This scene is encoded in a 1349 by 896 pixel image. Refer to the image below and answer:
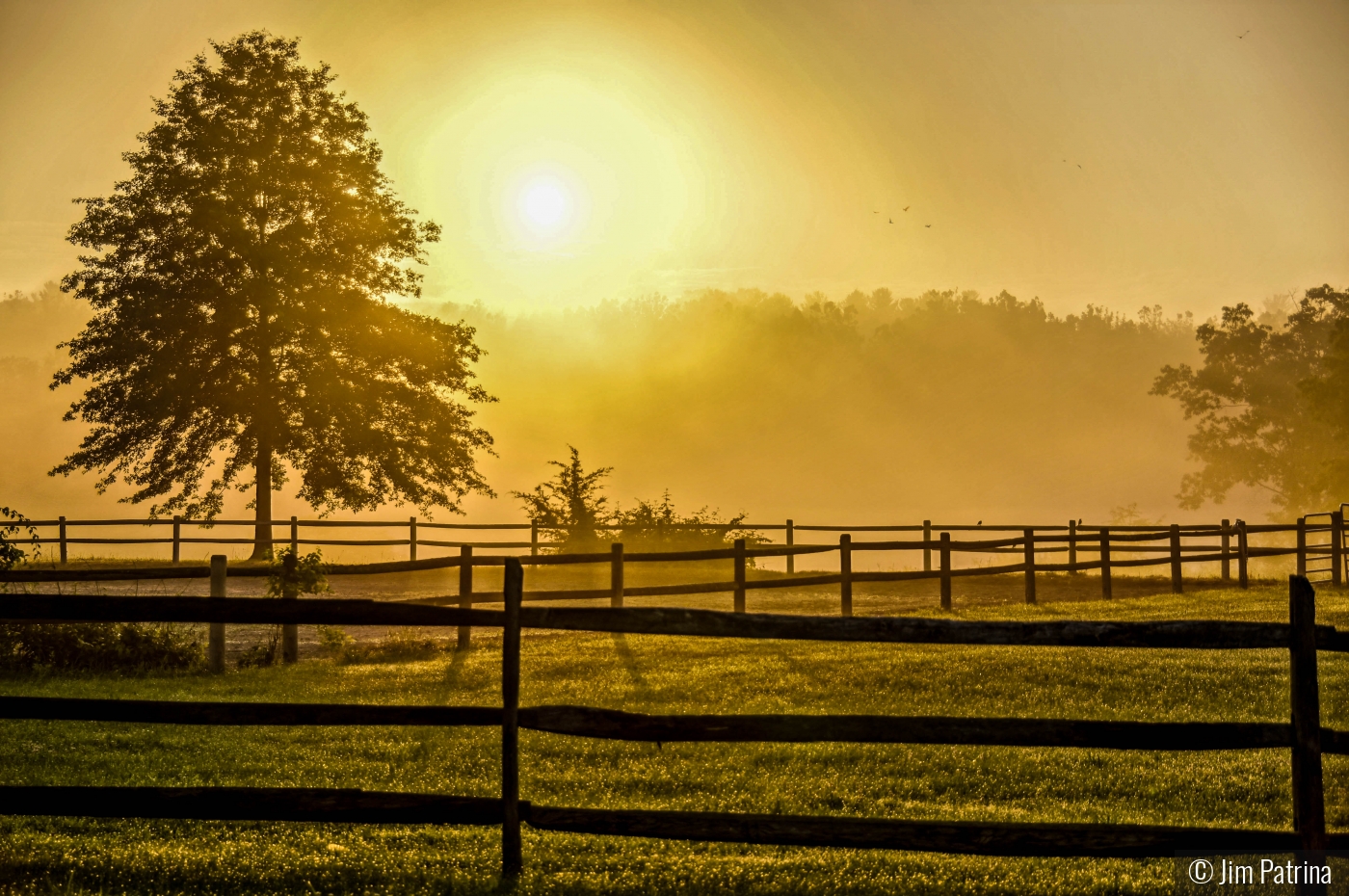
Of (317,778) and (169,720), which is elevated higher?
(169,720)

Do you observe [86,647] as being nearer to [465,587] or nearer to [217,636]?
[217,636]

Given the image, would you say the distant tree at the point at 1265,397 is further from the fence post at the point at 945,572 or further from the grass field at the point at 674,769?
the grass field at the point at 674,769

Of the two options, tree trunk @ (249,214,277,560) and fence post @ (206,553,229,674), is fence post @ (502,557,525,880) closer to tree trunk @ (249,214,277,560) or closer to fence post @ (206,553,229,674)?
fence post @ (206,553,229,674)

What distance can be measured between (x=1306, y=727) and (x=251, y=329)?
123ft

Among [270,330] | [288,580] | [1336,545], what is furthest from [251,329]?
[1336,545]

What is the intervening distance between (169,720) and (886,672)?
31.1ft

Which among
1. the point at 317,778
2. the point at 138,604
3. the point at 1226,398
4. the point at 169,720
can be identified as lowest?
the point at 317,778

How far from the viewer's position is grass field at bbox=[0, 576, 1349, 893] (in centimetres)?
679

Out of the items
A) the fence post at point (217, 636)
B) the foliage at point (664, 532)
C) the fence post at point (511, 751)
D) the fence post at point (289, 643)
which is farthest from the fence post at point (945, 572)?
the fence post at point (511, 751)

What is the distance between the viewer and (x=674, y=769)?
386 inches

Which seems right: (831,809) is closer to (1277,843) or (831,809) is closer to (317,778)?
(1277,843)

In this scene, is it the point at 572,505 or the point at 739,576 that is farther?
the point at 572,505

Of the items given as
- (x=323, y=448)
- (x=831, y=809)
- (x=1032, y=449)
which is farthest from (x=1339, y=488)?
(x=1032, y=449)

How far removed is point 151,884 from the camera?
6.54 meters
